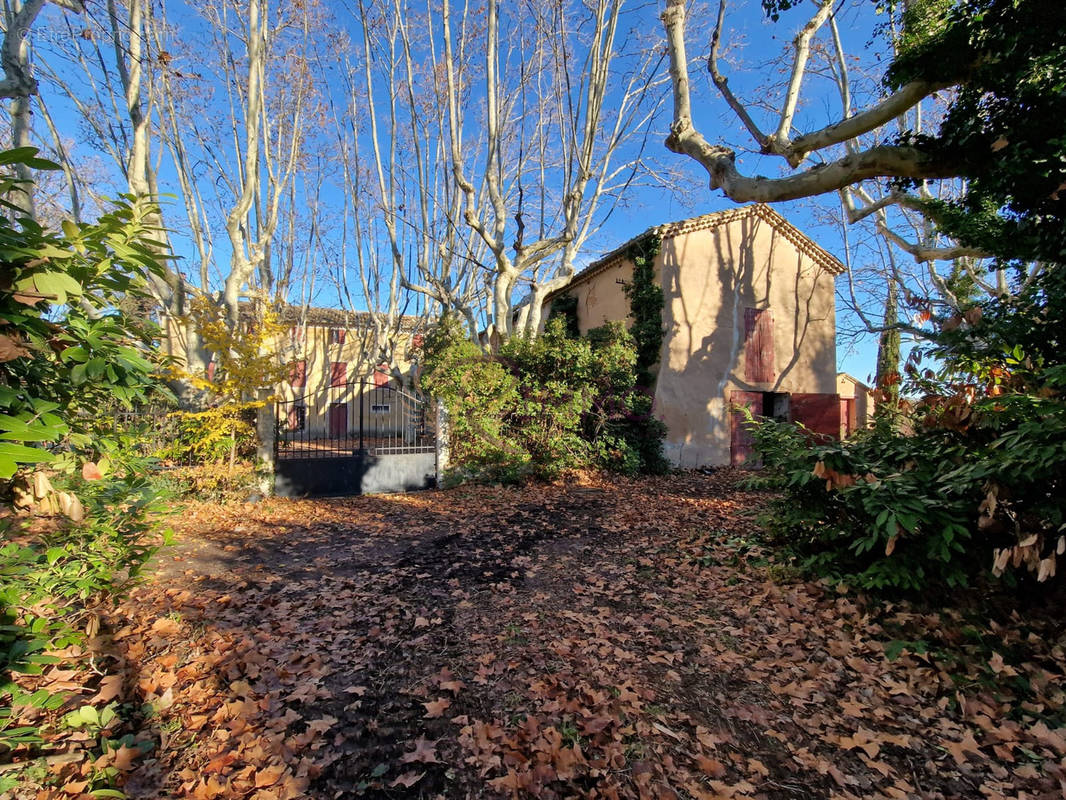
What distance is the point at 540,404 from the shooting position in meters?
9.37

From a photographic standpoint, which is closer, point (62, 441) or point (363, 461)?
point (62, 441)

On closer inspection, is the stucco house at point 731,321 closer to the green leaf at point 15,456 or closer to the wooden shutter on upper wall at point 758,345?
the wooden shutter on upper wall at point 758,345

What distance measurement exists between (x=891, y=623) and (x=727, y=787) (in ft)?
6.81

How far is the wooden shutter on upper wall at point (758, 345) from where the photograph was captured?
12820 mm

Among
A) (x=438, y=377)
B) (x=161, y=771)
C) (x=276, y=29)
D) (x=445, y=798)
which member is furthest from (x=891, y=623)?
(x=276, y=29)

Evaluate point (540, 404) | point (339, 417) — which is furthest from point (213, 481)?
point (339, 417)

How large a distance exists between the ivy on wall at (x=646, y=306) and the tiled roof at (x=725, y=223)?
29cm

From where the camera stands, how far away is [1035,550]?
2.48 meters

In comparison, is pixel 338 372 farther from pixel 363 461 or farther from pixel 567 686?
pixel 567 686

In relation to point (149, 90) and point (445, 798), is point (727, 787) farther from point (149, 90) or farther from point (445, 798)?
point (149, 90)

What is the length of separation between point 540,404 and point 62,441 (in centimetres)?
767

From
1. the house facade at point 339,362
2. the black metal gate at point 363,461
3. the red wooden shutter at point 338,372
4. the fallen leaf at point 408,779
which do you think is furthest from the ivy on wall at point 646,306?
the red wooden shutter at point 338,372

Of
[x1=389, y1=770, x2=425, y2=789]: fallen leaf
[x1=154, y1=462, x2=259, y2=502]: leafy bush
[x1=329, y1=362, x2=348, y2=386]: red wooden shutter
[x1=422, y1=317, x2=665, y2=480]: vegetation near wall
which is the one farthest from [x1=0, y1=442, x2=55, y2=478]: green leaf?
[x1=329, y1=362, x2=348, y2=386]: red wooden shutter

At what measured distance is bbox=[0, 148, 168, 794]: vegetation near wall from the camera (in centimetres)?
129
